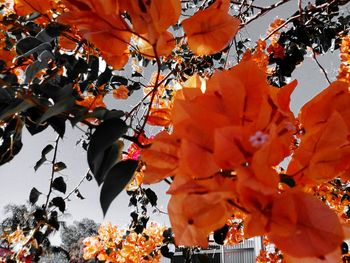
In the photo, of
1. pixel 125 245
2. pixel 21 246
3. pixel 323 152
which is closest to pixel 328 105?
pixel 323 152

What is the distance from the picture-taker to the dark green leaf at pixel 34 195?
4.17 feet

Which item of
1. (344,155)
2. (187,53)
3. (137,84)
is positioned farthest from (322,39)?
(344,155)

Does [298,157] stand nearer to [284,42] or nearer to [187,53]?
[284,42]

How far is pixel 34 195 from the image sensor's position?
4.19ft

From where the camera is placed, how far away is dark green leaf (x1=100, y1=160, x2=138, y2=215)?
0.30m

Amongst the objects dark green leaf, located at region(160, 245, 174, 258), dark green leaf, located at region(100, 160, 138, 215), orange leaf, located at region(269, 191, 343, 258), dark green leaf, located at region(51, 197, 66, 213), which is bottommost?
orange leaf, located at region(269, 191, 343, 258)

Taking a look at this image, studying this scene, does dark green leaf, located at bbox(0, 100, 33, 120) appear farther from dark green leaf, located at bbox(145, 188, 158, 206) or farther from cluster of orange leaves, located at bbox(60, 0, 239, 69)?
dark green leaf, located at bbox(145, 188, 158, 206)

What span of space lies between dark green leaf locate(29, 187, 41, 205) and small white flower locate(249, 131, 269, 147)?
3.84 feet

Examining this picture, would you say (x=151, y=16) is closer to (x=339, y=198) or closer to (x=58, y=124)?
(x=58, y=124)

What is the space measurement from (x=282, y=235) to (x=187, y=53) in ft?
6.40

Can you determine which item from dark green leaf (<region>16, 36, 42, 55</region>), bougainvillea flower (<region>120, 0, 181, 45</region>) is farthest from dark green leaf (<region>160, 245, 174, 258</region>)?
bougainvillea flower (<region>120, 0, 181, 45</region>)

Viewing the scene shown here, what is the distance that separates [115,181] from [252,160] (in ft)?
0.41

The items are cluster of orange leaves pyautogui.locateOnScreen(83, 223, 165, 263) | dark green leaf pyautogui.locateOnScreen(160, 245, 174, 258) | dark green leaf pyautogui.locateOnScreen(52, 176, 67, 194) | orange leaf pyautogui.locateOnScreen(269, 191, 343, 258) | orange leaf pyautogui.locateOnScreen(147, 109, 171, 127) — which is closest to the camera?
orange leaf pyautogui.locateOnScreen(269, 191, 343, 258)

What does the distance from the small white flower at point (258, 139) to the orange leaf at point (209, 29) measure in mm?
155
